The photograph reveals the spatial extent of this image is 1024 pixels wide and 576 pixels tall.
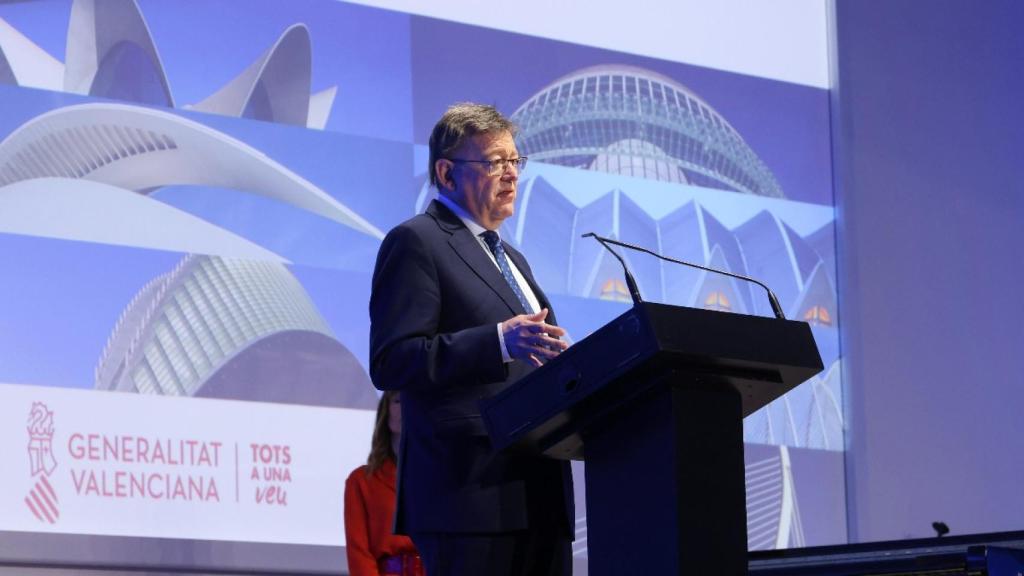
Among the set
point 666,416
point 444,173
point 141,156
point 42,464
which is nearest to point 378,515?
point 42,464

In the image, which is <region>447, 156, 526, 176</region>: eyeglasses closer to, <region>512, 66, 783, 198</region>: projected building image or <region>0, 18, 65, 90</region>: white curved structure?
<region>0, 18, 65, 90</region>: white curved structure

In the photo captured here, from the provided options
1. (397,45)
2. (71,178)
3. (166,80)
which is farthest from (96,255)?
(397,45)

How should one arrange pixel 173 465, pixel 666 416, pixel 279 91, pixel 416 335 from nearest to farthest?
pixel 666 416, pixel 416 335, pixel 173 465, pixel 279 91

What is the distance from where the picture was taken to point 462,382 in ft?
6.56

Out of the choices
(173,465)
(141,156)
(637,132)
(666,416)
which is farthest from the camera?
(637,132)

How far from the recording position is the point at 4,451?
3.05m

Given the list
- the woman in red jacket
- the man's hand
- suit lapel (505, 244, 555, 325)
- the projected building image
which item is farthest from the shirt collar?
the projected building image

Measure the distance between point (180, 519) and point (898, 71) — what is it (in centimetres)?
309

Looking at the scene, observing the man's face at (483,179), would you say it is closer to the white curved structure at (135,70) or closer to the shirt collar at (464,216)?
the shirt collar at (464,216)

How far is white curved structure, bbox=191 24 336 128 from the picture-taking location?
138 inches

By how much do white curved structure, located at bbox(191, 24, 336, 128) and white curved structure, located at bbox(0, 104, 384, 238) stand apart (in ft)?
0.31

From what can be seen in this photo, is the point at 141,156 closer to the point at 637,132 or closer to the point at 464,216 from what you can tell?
the point at 464,216

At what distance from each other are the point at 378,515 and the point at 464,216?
1278mm

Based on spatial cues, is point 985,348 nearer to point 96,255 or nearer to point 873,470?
point 873,470
